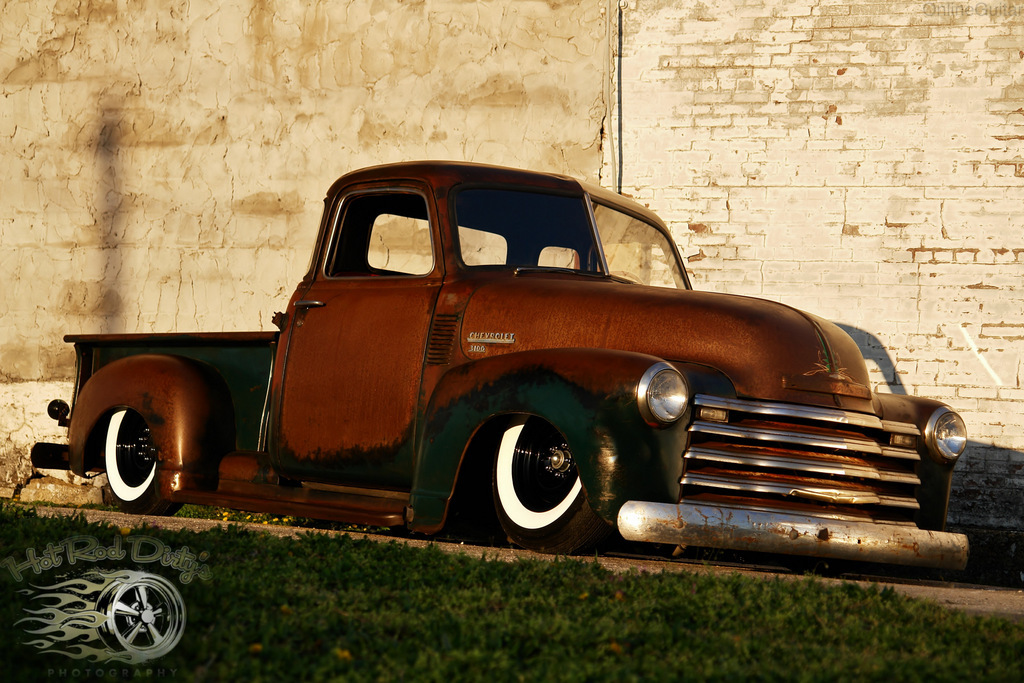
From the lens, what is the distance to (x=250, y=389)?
18.8 feet

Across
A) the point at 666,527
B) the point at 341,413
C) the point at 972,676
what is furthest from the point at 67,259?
the point at 972,676

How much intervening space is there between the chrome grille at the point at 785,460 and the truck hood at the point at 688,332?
0.10 meters

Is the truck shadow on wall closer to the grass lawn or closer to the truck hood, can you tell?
the truck hood

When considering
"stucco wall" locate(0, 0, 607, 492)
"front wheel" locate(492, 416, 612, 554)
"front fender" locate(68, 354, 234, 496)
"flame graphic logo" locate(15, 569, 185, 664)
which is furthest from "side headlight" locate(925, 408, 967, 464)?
"stucco wall" locate(0, 0, 607, 492)

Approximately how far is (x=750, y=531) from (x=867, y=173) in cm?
439

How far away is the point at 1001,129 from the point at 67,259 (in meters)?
7.40

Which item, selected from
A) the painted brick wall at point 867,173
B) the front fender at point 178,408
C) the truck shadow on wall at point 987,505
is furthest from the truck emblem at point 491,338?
the truck shadow on wall at point 987,505

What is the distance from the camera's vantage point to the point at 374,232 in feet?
18.2

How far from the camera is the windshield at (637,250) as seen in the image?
17.0ft

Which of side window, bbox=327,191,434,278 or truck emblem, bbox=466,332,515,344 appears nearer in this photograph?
truck emblem, bbox=466,332,515,344

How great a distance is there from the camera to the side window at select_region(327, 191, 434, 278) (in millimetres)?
5152

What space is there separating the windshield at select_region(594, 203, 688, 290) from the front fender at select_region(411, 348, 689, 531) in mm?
1130

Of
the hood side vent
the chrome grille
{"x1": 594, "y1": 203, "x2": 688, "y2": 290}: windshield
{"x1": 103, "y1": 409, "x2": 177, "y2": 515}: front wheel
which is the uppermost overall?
{"x1": 594, "y1": 203, "x2": 688, "y2": 290}: windshield

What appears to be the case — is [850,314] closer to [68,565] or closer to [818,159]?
[818,159]
